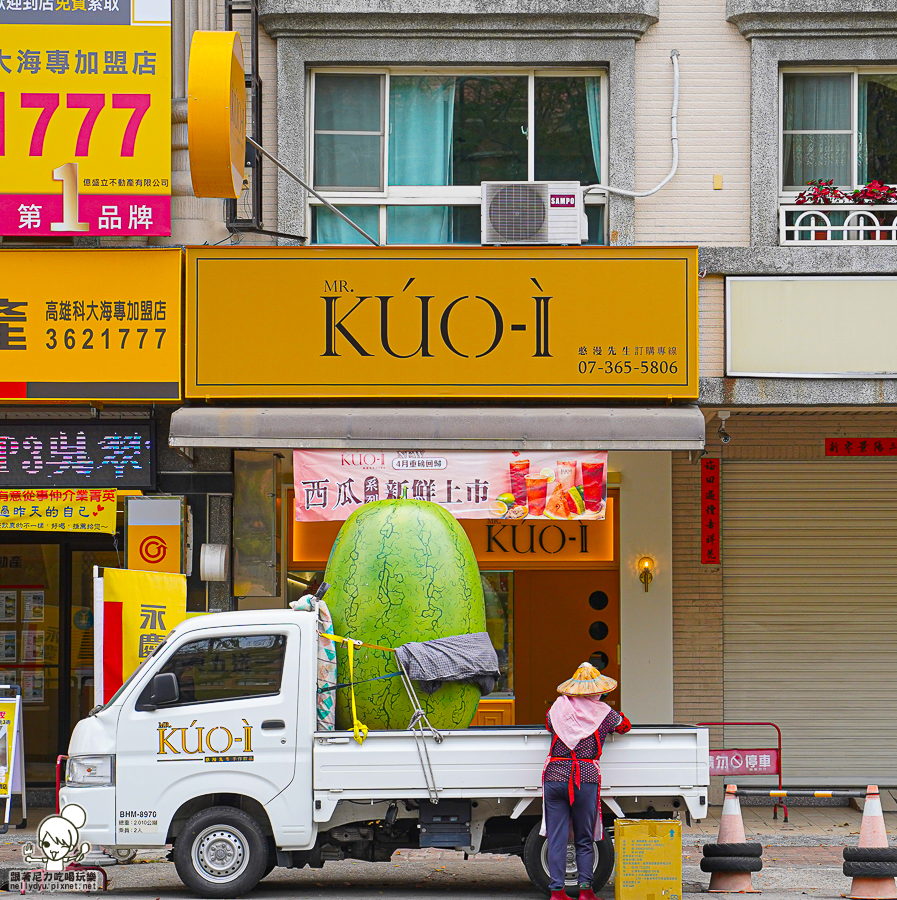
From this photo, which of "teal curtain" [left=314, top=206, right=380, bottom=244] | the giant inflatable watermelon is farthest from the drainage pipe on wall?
the giant inflatable watermelon

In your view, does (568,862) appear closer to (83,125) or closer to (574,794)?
(574,794)

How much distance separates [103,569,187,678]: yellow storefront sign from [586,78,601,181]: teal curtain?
6230mm

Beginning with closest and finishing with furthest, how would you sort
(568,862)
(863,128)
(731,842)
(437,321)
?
1. (568,862)
2. (731,842)
3. (437,321)
4. (863,128)

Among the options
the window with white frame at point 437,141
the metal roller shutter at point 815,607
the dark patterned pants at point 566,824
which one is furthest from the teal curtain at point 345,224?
the dark patterned pants at point 566,824

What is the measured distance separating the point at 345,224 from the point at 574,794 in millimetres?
6983

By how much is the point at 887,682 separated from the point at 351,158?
26.5ft

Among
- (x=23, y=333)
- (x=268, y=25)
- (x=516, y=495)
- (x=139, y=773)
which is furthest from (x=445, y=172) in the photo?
(x=139, y=773)

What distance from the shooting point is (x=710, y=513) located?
46.7 feet

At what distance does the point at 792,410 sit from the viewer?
13500 millimetres

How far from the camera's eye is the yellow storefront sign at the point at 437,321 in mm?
12781

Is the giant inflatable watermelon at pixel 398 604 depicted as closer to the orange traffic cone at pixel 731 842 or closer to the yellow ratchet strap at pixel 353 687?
the yellow ratchet strap at pixel 353 687

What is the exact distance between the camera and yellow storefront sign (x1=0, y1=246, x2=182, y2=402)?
12.7 meters

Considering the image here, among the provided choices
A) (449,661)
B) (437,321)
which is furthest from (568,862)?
(437,321)

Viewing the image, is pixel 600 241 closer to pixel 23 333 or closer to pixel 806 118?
pixel 806 118
